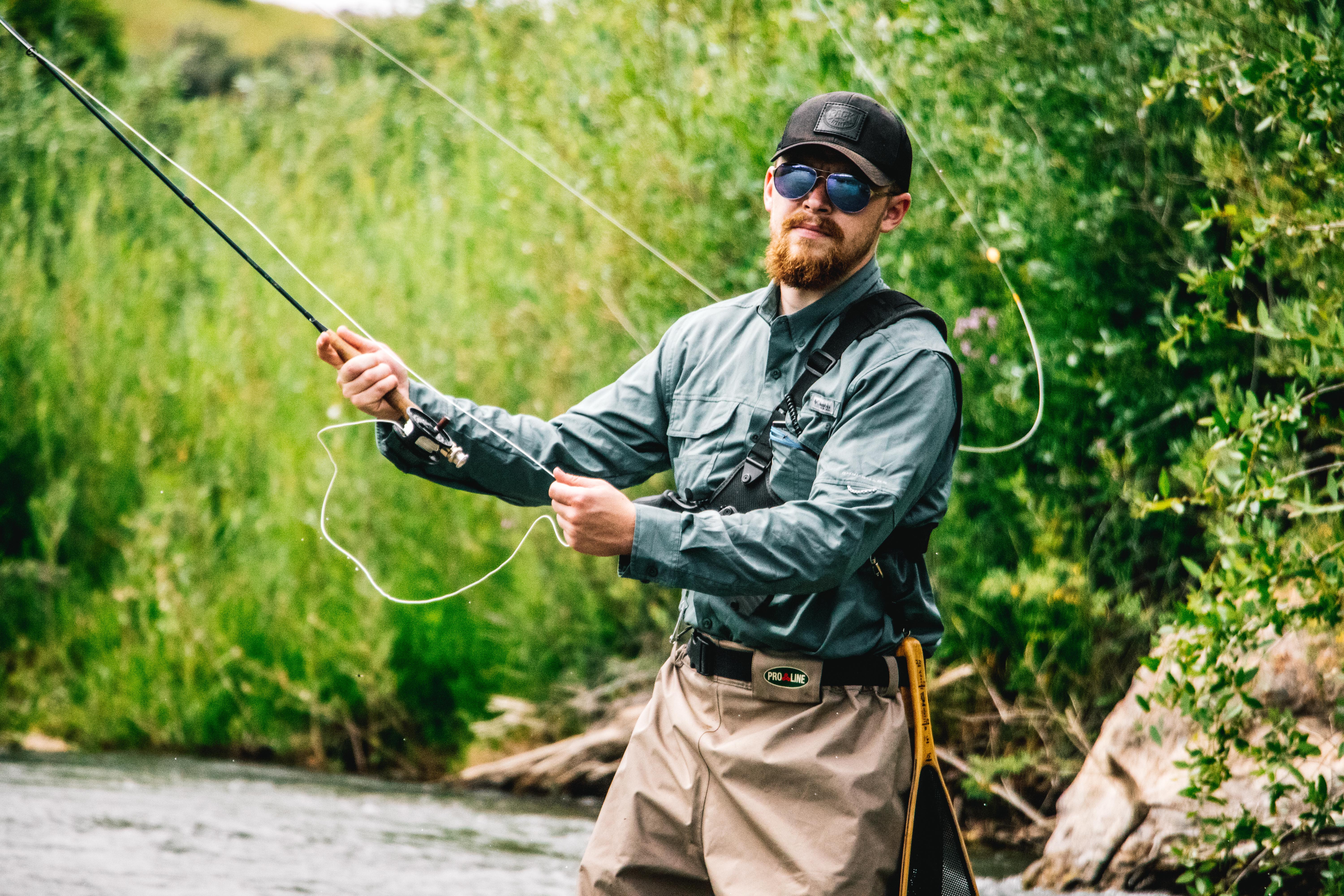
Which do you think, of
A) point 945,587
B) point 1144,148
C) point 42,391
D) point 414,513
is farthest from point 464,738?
point 1144,148

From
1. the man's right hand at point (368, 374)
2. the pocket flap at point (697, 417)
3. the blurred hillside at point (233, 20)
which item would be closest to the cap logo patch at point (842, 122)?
the pocket flap at point (697, 417)

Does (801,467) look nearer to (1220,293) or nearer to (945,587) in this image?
(1220,293)

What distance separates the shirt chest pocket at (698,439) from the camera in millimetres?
2553

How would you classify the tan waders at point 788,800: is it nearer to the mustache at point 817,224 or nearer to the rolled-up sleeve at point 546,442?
the rolled-up sleeve at point 546,442

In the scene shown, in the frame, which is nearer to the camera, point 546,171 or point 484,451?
point 484,451

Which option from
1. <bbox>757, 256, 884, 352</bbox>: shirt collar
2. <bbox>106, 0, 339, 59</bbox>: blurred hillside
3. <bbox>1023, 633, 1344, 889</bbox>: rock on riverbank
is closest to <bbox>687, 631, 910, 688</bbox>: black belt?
<bbox>757, 256, 884, 352</bbox>: shirt collar

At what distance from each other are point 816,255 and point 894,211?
0.73 feet

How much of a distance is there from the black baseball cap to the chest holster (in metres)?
0.24

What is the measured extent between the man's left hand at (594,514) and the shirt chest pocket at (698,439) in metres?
0.37

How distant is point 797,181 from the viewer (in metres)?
2.52

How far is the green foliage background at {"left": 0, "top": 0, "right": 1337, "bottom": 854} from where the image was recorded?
4.67m

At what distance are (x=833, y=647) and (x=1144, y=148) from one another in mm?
2895

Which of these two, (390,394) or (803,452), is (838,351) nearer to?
(803,452)

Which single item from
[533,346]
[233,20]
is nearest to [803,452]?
[533,346]
